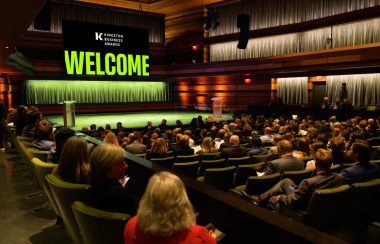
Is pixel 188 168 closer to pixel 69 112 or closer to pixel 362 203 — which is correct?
pixel 362 203

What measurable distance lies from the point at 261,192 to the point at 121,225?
6.51 feet

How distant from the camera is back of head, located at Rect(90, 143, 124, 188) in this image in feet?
7.40

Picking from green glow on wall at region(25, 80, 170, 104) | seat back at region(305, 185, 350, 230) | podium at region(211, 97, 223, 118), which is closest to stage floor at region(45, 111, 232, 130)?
podium at region(211, 97, 223, 118)

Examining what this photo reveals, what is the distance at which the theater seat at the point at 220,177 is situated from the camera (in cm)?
389

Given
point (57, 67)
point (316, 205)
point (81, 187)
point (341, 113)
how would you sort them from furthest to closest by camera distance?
point (57, 67)
point (341, 113)
point (316, 205)
point (81, 187)

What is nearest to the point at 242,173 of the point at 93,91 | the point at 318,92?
the point at 318,92

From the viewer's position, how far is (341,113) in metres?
12.0

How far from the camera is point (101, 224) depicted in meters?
1.94

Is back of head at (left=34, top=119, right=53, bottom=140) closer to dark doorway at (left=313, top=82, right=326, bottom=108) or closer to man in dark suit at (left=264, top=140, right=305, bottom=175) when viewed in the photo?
man in dark suit at (left=264, top=140, right=305, bottom=175)

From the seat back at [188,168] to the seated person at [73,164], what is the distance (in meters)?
1.69

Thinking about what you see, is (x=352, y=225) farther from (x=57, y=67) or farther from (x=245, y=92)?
(x=57, y=67)

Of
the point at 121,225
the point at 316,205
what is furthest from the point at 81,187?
the point at 316,205

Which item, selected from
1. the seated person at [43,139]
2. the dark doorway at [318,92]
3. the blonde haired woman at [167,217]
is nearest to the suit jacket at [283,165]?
the blonde haired woman at [167,217]

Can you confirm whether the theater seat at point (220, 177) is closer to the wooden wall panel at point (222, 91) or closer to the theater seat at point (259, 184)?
the theater seat at point (259, 184)
